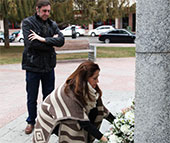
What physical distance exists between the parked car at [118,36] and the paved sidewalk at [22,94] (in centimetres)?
1381

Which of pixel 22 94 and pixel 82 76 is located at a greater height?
pixel 82 76

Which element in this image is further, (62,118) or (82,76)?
(62,118)

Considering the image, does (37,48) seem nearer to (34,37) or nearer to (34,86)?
(34,37)

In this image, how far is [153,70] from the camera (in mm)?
1562

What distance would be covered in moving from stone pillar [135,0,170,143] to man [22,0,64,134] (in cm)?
225

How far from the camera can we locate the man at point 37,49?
367 cm

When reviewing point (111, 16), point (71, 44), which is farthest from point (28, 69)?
point (111, 16)

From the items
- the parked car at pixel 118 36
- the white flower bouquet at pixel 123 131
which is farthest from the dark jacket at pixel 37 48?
the parked car at pixel 118 36

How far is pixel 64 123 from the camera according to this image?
2789mm

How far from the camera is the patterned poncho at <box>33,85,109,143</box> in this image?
8.90 ft

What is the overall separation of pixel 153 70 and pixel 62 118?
1.41 metres

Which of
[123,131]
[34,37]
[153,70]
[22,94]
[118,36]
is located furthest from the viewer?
[118,36]

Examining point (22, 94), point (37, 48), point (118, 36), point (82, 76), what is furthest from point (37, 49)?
point (118, 36)

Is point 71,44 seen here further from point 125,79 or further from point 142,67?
point 142,67
